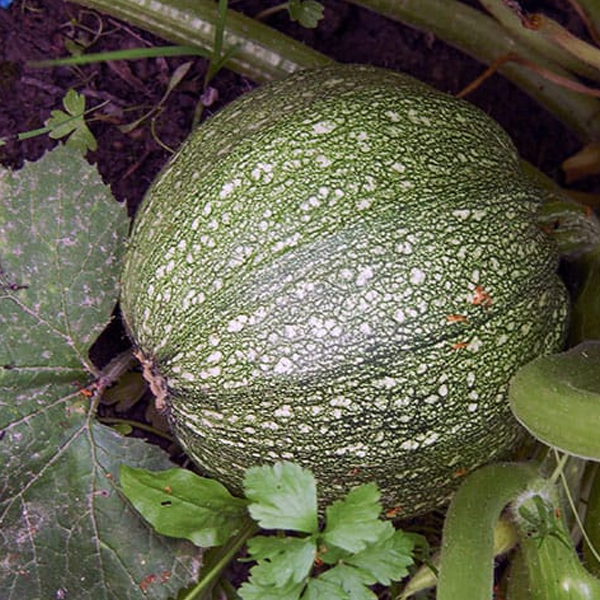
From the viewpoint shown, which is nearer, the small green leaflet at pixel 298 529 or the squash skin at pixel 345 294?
the small green leaflet at pixel 298 529

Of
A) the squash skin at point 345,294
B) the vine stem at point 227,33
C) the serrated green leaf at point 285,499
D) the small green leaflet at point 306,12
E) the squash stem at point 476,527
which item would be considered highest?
the small green leaflet at point 306,12

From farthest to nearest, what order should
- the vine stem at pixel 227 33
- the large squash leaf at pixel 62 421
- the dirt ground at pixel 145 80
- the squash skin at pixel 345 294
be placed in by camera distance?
the dirt ground at pixel 145 80
the vine stem at pixel 227 33
the large squash leaf at pixel 62 421
the squash skin at pixel 345 294

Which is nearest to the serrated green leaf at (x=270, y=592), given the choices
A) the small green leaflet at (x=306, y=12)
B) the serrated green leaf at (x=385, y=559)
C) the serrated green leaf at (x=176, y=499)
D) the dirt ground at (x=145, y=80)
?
the serrated green leaf at (x=385, y=559)

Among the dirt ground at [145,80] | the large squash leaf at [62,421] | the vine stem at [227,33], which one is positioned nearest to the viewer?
the large squash leaf at [62,421]

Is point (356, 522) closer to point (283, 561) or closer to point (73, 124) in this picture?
point (283, 561)

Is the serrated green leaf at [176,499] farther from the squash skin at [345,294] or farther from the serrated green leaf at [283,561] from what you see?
the serrated green leaf at [283,561]

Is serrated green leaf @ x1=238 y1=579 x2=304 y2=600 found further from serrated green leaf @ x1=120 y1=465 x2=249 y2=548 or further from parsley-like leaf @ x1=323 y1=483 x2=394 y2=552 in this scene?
serrated green leaf @ x1=120 y1=465 x2=249 y2=548

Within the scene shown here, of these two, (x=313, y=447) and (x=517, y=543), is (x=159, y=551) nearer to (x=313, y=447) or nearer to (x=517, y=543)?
(x=313, y=447)
